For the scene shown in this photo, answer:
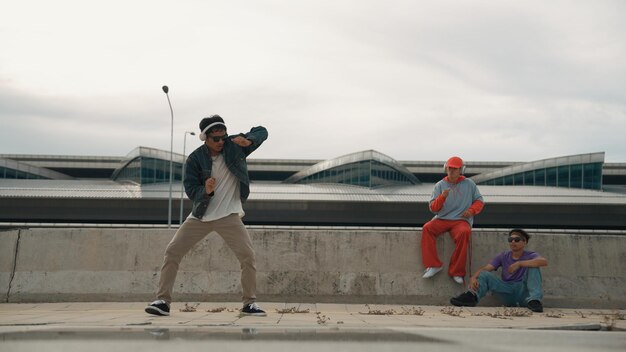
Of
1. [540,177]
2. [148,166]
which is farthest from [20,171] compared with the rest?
[540,177]

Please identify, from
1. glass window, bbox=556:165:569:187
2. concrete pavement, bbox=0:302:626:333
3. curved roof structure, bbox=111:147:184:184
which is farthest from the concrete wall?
glass window, bbox=556:165:569:187

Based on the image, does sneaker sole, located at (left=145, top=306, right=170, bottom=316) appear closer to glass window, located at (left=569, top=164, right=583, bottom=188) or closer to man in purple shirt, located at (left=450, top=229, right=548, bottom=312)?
man in purple shirt, located at (left=450, top=229, right=548, bottom=312)

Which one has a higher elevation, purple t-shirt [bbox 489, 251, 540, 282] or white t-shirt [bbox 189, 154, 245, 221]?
white t-shirt [bbox 189, 154, 245, 221]

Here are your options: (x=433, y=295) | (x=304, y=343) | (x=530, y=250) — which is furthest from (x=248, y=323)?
(x=530, y=250)

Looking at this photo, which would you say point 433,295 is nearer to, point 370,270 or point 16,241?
point 370,270

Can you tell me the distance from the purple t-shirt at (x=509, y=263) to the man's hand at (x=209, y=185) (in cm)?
337

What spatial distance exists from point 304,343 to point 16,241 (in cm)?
515

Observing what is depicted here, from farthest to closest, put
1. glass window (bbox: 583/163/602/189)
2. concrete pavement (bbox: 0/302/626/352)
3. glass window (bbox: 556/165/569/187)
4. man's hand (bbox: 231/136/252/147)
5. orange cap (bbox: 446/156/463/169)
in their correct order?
glass window (bbox: 556/165/569/187) < glass window (bbox: 583/163/602/189) < orange cap (bbox: 446/156/463/169) < man's hand (bbox: 231/136/252/147) < concrete pavement (bbox: 0/302/626/352)

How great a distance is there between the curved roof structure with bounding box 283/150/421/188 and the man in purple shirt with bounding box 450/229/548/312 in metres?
42.7

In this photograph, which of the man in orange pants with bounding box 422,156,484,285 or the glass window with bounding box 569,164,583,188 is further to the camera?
the glass window with bounding box 569,164,583,188

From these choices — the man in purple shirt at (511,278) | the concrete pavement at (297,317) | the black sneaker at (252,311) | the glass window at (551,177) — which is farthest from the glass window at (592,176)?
the black sneaker at (252,311)

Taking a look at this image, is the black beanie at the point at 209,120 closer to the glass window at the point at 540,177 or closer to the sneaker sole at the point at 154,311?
the sneaker sole at the point at 154,311

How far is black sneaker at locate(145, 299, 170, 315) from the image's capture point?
192 inches

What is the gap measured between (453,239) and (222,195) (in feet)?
9.87
